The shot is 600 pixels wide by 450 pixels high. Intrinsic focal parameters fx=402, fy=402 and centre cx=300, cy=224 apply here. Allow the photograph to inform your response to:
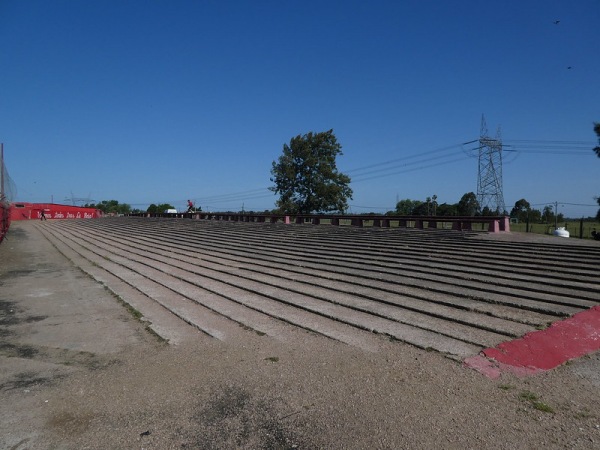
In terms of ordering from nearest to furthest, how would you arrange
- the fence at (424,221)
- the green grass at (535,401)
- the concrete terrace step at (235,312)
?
the green grass at (535,401)
the concrete terrace step at (235,312)
the fence at (424,221)

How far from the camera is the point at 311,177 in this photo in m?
54.6

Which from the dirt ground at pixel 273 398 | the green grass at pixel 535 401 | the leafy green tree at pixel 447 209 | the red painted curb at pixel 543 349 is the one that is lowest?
the dirt ground at pixel 273 398

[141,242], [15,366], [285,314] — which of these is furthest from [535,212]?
[15,366]

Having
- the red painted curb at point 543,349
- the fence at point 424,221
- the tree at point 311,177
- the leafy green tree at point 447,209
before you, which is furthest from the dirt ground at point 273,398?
Result: the leafy green tree at point 447,209

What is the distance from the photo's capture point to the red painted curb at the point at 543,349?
4.72m

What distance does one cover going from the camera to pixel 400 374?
4.66 metres

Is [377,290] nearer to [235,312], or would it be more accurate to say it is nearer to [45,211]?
[235,312]

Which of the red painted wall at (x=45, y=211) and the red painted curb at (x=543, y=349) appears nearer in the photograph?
the red painted curb at (x=543, y=349)

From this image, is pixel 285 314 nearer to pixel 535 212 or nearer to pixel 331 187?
pixel 331 187

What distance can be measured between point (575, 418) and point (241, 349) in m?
3.92

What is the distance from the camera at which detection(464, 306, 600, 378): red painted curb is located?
4.72 meters

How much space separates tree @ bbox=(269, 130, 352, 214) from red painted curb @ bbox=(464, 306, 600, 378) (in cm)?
4811

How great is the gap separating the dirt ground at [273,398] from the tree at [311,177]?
48.1m

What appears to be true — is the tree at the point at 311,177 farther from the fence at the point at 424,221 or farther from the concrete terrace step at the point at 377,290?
the concrete terrace step at the point at 377,290
